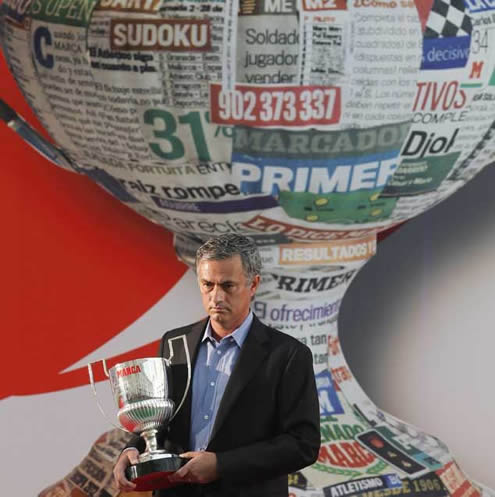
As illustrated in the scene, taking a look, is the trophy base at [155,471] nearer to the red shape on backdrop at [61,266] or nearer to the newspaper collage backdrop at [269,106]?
the newspaper collage backdrop at [269,106]

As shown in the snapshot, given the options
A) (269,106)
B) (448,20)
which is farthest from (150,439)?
(448,20)

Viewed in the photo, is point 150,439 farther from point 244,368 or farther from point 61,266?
point 61,266

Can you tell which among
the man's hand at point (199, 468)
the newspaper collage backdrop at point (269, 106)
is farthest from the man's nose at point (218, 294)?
the newspaper collage backdrop at point (269, 106)

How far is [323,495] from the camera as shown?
150 centimetres

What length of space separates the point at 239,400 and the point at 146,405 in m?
0.07

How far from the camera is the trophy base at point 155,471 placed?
3.04 ft

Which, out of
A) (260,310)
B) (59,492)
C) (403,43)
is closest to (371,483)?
(260,310)

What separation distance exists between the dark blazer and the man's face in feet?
0.09

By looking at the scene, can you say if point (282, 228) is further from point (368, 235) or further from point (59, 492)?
point (59, 492)

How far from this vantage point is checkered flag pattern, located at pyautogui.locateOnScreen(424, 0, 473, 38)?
1305 mm

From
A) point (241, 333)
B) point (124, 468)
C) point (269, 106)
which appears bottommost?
point (124, 468)

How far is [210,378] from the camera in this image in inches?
38.4

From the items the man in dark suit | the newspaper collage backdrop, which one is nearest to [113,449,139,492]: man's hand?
the man in dark suit

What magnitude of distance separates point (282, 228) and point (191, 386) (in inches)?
19.0
